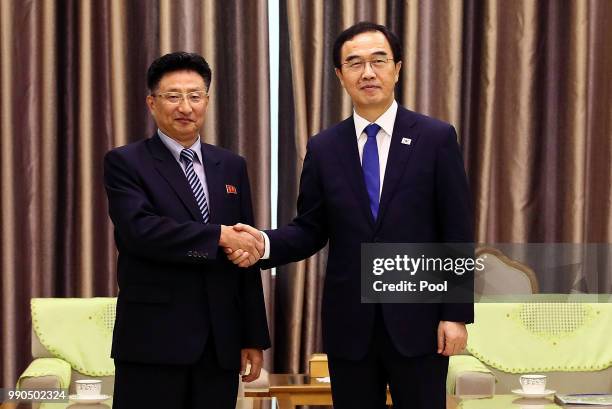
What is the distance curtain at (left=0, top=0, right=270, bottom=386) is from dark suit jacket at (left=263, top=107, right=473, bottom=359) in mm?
1904

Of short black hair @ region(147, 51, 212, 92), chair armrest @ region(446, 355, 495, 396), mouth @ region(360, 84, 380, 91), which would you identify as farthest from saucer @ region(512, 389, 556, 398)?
short black hair @ region(147, 51, 212, 92)

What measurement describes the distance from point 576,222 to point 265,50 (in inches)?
65.4

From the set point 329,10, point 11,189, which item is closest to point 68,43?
point 11,189

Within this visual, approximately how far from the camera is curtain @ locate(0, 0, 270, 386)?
13.9 ft

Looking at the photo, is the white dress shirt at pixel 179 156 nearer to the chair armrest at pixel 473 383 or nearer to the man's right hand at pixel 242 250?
the man's right hand at pixel 242 250

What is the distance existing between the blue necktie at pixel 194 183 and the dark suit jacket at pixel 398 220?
1.08 ft

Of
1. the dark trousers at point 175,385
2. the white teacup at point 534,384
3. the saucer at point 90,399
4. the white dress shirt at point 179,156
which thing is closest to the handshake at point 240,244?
the white dress shirt at point 179,156

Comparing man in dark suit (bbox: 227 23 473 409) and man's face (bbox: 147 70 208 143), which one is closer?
man in dark suit (bbox: 227 23 473 409)

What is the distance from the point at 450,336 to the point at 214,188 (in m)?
0.74

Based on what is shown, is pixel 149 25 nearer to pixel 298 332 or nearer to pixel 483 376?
pixel 298 332

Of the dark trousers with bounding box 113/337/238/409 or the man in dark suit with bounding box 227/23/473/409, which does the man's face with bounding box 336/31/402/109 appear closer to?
the man in dark suit with bounding box 227/23/473/409

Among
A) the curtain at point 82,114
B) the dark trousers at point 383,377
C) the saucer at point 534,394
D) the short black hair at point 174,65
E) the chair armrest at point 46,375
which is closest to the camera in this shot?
the dark trousers at point 383,377

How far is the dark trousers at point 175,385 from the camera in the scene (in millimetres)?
2436

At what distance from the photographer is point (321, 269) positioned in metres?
4.46
